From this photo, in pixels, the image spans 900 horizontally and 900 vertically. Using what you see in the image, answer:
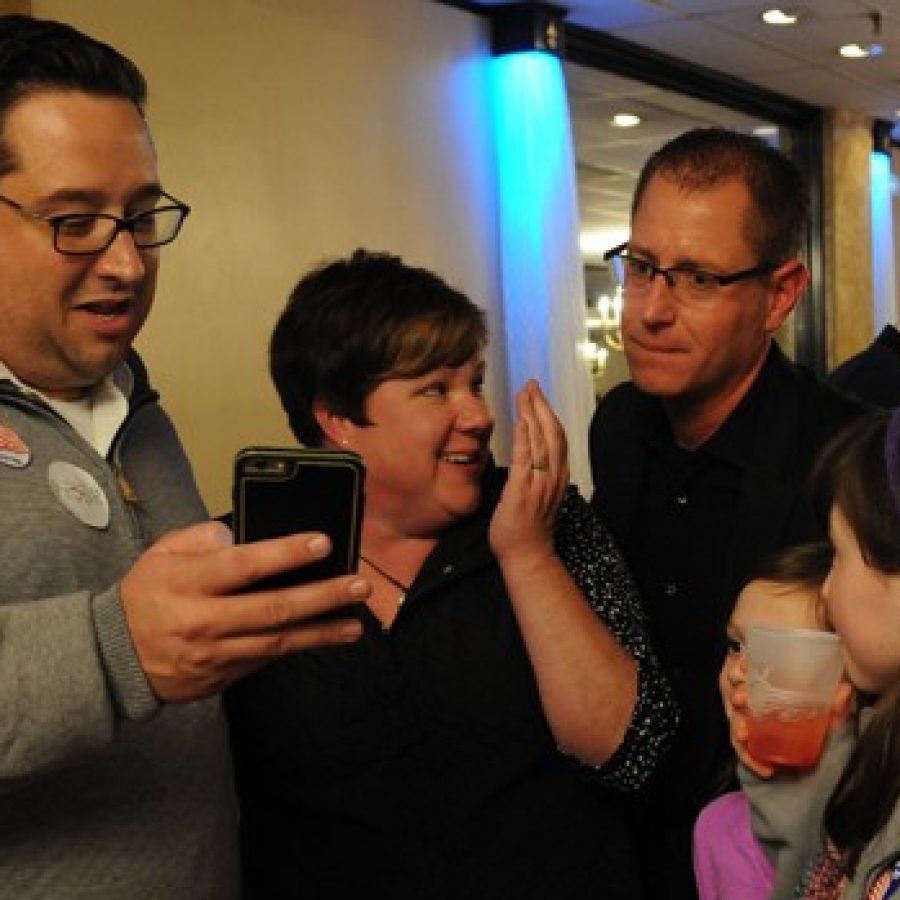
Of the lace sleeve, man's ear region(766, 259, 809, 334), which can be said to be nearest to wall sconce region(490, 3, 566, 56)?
man's ear region(766, 259, 809, 334)

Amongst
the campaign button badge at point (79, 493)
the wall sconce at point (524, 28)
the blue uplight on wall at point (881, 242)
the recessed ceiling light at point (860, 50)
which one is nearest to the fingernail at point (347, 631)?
the campaign button badge at point (79, 493)

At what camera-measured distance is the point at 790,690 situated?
134cm

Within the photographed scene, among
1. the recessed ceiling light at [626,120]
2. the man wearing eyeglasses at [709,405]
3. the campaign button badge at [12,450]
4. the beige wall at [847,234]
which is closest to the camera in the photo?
the campaign button badge at [12,450]

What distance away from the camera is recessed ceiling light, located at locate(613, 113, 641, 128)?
6410 millimetres

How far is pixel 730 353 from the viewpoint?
1923 millimetres

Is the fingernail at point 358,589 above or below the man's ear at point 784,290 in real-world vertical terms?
below

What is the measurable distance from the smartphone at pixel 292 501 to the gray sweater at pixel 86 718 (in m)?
0.13

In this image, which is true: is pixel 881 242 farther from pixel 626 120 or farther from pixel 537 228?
pixel 537 228

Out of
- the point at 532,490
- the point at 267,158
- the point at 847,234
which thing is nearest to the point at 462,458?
the point at 532,490

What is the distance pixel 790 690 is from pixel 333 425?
70 centimetres

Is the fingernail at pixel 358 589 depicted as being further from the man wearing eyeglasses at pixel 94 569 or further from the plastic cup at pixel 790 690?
the plastic cup at pixel 790 690

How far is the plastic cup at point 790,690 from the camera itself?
1.33 metres

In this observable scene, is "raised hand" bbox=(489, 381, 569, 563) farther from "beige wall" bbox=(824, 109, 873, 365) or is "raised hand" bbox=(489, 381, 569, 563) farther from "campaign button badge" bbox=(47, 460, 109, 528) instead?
"beige wall" bbox=(824, 109, 873, 365)

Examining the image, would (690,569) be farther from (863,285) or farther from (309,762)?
(863,285)
